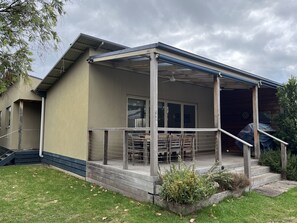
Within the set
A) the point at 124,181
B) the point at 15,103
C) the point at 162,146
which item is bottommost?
the point at 124,181

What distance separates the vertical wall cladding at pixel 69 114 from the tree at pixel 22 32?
14.4ft

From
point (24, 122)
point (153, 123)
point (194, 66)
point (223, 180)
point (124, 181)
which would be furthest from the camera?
point (24, 122)

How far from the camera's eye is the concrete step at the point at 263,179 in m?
6.24

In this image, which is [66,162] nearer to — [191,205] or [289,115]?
[191,205]

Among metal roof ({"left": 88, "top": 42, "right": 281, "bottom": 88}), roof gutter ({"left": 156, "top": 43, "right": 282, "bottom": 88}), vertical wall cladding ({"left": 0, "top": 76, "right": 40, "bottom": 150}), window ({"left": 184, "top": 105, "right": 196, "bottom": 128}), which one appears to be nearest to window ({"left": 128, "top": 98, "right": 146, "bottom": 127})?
metal roof ({"left": 88, "top": 42, "right": 281, "bottom": 88})

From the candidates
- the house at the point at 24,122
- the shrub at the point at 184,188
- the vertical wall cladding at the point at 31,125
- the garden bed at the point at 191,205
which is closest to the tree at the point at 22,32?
the shrub at the point at 184,188

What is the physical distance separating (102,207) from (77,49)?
478 cm

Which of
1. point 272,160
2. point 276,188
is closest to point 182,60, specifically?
point 276,188

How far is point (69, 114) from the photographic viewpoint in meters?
8.48

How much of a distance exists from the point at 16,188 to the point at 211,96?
27.3ft

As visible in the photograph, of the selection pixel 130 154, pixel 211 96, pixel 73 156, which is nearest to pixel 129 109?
pixel 130 154

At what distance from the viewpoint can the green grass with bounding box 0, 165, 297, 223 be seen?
434 centimetres

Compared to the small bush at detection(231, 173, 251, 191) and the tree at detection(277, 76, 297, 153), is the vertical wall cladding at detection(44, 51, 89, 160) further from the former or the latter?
the tree at detection(277, 76, 297, 153)

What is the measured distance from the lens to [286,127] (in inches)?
324
